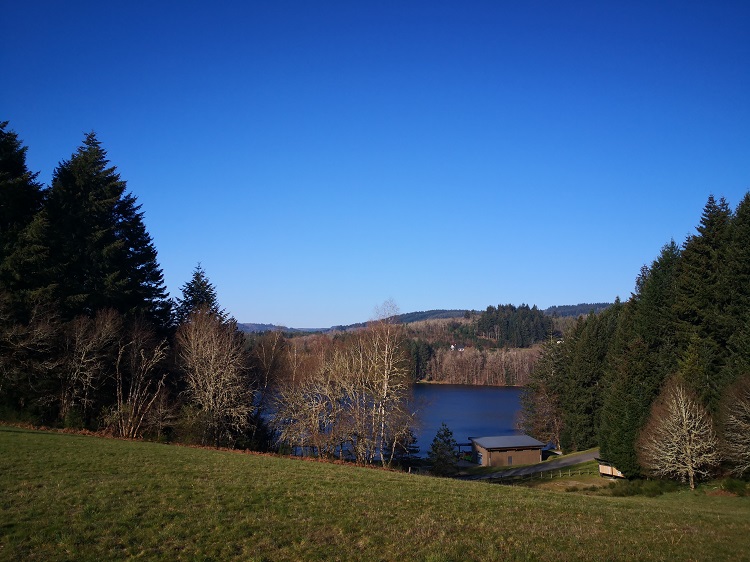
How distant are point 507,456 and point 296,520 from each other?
4082 cm

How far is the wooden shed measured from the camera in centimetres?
4566

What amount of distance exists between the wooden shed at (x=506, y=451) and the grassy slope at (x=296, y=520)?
1263 inches

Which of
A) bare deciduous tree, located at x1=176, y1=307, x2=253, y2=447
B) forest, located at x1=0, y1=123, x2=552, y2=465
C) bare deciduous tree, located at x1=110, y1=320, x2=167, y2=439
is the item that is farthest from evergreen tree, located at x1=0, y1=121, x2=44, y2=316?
bare deciduous tree, located at x1=176, y1=307, x2=253, y2=447

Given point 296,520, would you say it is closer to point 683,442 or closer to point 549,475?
point 683,442

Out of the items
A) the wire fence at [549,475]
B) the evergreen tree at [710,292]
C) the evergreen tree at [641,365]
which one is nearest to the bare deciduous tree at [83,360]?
the wire fence at [549,475]

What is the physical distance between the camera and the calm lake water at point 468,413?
56041 millimetres

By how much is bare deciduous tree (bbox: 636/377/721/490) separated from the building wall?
18.8 m

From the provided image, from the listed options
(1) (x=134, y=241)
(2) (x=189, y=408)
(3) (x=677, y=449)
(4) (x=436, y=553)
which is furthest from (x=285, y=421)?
(4) (x=436, y=553)

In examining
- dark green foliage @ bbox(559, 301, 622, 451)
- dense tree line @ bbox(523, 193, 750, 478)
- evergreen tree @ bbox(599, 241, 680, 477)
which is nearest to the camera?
dense tree line @ bbox(523, 193, 750, 478)

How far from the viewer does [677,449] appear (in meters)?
26.0

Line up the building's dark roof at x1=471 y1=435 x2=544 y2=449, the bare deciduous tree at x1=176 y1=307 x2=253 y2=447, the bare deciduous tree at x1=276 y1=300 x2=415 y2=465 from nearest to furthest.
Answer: the bare deciduous tree at x1=276 y1=300 x2=415 y2=465, the bare deciduous tree at x1=176 y1=307 x2=253 y2=447, the building's dark roof at x1=471 y1=435 x2=544 y2=449

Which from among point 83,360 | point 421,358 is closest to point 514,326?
point 421,358

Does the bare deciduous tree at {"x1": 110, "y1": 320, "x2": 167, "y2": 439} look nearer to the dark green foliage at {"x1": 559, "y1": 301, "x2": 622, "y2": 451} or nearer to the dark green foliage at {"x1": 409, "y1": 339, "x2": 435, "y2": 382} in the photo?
the dark green foliage at {"x1": 559, "y1": 301, "x2": 622, "y2": 451}

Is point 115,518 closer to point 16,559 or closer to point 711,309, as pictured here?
point 16,559
